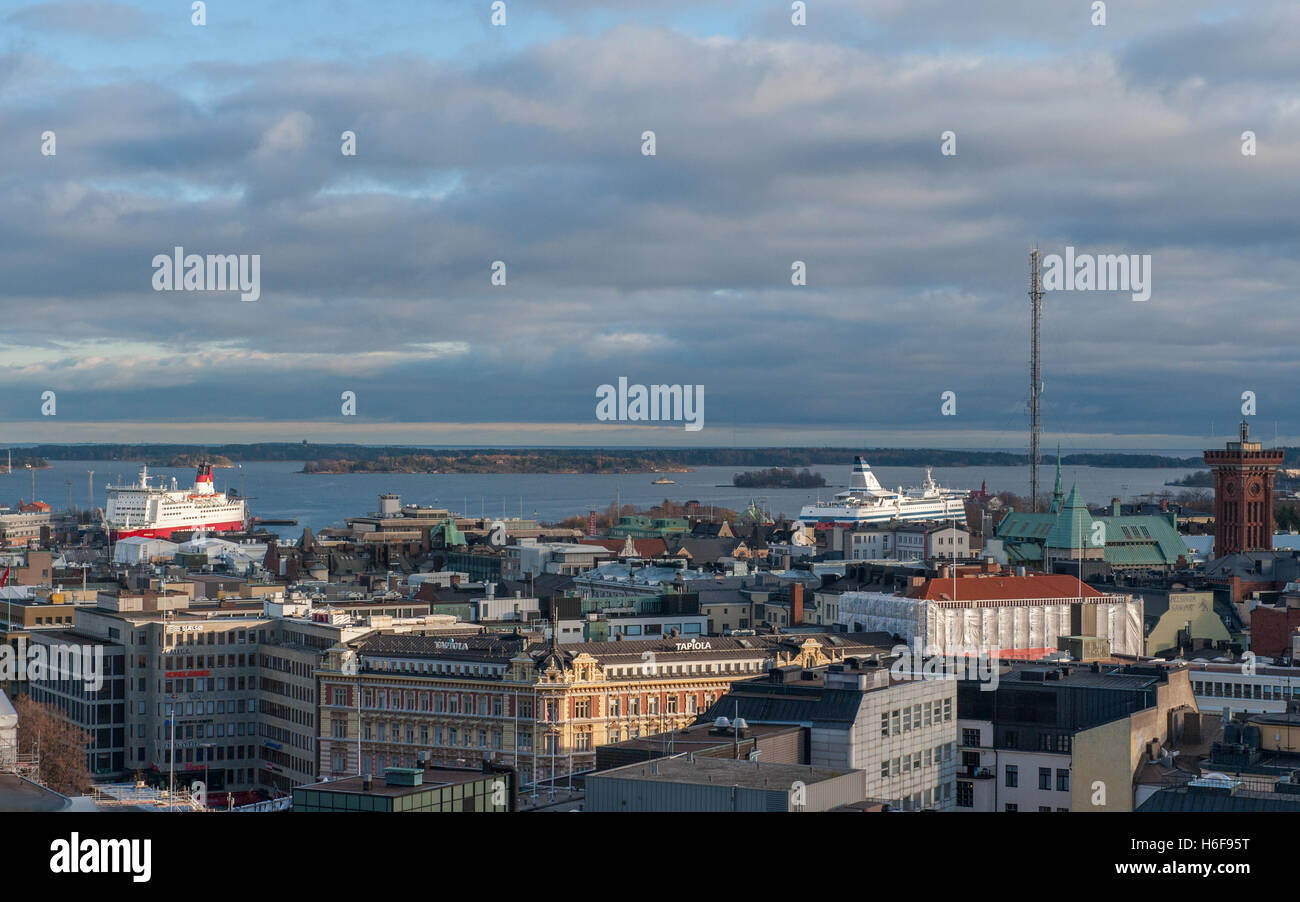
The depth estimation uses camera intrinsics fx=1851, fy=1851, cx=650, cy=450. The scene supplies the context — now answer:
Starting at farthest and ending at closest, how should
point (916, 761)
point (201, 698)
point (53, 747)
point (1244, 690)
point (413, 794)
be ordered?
point (201, 698) → point (1244, 690) → point (53, 747) → point (916, 761) → point (413, 794)

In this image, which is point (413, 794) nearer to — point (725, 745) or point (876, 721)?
point (725, 745)

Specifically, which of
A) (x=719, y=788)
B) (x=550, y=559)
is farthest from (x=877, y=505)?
(x=719, y=788)

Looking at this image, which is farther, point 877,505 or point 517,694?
point 877,505

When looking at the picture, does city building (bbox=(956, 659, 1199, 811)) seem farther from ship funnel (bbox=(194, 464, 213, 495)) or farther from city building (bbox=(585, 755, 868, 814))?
ship funnel (bbox=(194, 464, 213, 495))
